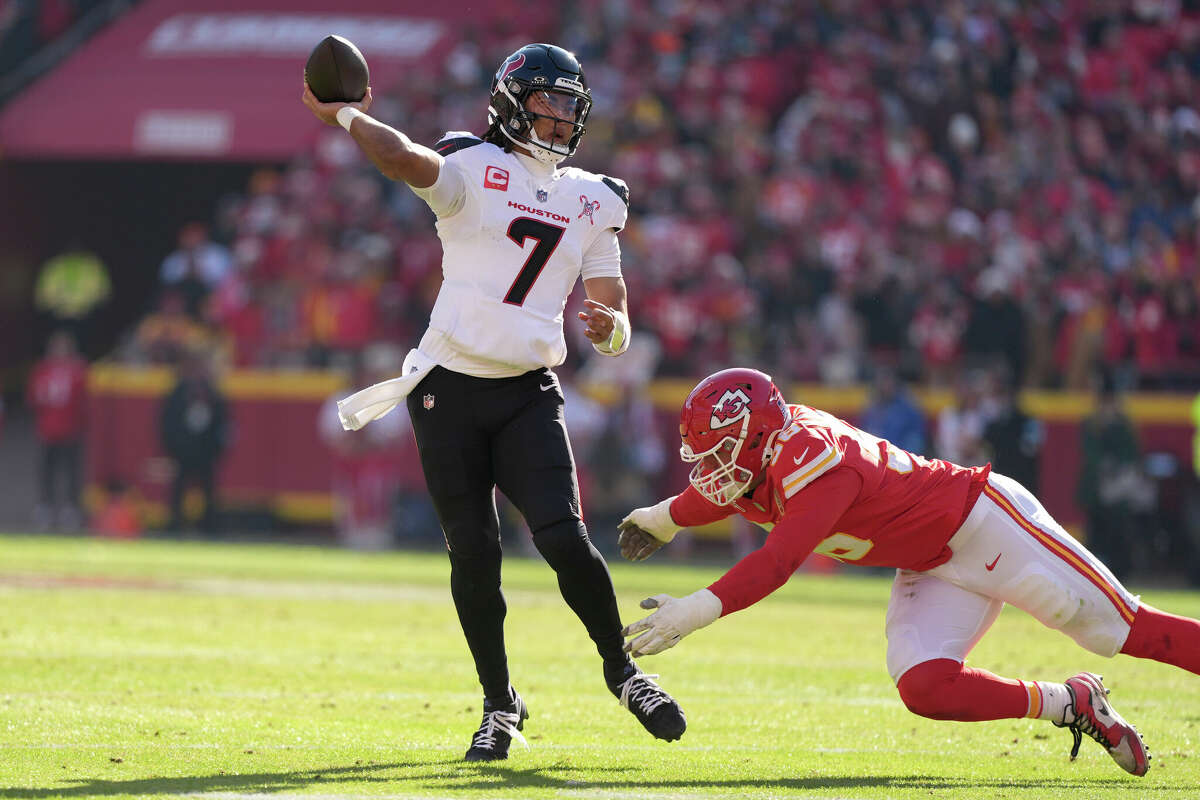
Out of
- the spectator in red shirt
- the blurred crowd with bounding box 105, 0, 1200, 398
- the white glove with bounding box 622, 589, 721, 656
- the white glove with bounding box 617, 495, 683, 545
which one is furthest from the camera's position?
the spectator in red shirt

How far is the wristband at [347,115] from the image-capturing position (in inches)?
198

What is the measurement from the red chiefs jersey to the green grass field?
2.04ft

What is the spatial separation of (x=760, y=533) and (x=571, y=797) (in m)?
11.0

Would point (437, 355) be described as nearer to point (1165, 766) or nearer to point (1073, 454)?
point (1165, 766)

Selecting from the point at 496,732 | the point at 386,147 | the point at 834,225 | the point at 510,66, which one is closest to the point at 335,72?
the point at 386,147

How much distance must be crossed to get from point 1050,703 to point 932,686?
14.7 inches

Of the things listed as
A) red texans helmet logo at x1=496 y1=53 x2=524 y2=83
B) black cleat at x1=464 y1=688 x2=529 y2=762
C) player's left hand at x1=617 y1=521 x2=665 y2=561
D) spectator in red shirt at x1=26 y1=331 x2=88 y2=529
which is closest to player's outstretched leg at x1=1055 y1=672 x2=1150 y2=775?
player's left hand at x1=617 y1=521 x2=665 y2=561

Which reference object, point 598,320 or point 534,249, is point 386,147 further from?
point 598,320

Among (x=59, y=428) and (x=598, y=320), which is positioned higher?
(x=598, y=320)

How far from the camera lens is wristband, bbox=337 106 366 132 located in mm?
5020

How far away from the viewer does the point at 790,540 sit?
4.93 meters

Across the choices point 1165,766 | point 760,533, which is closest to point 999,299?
point 760,533

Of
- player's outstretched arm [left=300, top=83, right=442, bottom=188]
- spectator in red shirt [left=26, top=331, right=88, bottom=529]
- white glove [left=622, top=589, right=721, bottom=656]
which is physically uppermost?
player's outstretched arm [left=300, top=83, right=442, bottom=188]

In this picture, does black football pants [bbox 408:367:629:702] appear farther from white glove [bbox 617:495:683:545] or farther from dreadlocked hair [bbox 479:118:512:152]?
dreadlocked hair [bbox 479:118:512:152]
